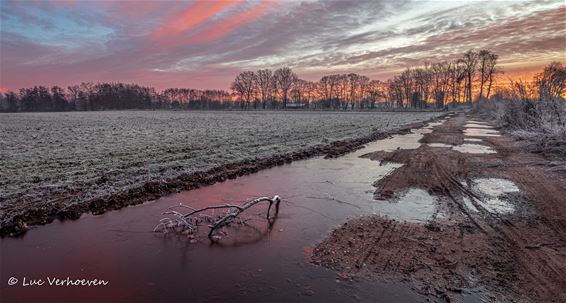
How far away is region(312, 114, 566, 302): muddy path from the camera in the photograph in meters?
4.88

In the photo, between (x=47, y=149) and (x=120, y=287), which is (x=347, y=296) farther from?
(x=47, y=149)

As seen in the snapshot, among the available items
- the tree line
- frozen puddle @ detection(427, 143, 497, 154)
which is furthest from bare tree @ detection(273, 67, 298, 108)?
frozen puddle @ detection(427, 143, 497, 154)

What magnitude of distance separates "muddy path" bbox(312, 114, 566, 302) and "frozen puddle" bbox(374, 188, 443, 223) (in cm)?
19

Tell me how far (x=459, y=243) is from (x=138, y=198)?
805cm

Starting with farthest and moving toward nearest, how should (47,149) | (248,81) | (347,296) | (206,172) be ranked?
1. (248,81)
2. (47,149)
3. (206,172)
4. (347,296)

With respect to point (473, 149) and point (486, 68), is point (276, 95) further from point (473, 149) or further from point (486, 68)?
point (473, 149)

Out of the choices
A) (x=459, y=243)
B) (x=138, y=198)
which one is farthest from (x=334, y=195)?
(x=138, y=198)

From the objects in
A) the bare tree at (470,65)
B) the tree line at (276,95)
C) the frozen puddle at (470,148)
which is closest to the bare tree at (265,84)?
the tree line at (276,95)

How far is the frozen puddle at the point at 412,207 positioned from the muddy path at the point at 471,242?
193 mm

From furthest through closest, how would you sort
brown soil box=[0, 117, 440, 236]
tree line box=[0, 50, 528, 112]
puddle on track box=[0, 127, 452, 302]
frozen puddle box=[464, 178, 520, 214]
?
tree line box=[0, 50, 528, 112]
frozen puddle box=[464, 178, 520, 214]
brown soil box=[0, 117, 440, 236]
puddle on track box=[0, 127, 452, 302]

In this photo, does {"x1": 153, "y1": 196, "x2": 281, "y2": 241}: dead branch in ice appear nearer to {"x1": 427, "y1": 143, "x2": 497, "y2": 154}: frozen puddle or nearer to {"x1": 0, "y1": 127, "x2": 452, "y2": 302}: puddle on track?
{"x1": 0, "y1": 127, "x2": 452, "y2": 302}: puddle on track

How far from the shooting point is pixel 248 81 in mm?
121938

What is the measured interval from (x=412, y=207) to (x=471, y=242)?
7.14ft

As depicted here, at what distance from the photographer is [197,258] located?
592 centimetres
